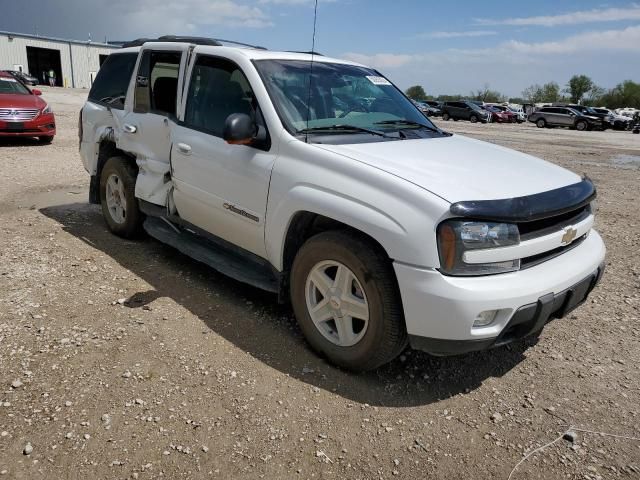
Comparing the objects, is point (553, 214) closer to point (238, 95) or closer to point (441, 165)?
point (441, 165)

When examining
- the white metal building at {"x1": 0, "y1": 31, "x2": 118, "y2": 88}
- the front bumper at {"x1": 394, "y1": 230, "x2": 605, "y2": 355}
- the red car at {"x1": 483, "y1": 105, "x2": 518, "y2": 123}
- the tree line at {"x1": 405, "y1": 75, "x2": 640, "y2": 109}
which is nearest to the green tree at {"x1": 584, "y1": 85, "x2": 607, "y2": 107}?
the tree line at {"x1": 405, "y1": 75, "x2": 640, "y2": 109}

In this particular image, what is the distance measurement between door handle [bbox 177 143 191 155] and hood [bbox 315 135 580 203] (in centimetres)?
135

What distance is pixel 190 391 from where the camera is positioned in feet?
9.69

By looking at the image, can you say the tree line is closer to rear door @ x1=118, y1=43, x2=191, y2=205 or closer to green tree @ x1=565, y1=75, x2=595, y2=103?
green tree @ x1=565, y1=75, x2=595, y2=103

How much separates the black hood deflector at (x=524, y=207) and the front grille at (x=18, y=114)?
37.3 ft

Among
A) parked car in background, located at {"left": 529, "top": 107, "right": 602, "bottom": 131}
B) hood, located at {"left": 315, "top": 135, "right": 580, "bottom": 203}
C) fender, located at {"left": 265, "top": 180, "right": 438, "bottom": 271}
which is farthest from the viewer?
parked car in background, located at {"left": 529, "top": 107, "right": 602, "bottom": 131}

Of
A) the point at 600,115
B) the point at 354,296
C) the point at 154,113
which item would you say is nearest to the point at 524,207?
the point at 354,296

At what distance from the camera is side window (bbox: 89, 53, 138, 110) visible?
16.9ft

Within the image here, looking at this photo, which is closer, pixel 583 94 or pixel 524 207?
pixel 524 207

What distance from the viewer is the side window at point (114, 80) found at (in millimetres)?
5148

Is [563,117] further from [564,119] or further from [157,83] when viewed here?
[157,83]

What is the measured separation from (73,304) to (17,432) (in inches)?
58.2

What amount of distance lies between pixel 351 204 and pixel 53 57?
66.3 metres

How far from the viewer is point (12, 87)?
12180 mm
